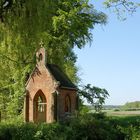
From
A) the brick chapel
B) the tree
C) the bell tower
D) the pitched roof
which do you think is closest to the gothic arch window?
the brick chapel

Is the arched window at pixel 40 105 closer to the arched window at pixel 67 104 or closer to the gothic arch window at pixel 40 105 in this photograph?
the gothic arch window at pixel 40 105

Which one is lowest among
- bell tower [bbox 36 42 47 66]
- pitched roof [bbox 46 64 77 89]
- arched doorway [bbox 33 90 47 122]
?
arched doorway [bbox 33 90 47 122]

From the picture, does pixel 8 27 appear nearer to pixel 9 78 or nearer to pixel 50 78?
pixel 50 78

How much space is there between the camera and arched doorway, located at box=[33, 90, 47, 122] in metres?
35.9

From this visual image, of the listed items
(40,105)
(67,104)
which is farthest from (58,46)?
(67,104)

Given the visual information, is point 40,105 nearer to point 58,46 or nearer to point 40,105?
point 40,105

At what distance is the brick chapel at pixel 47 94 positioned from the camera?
112 feet

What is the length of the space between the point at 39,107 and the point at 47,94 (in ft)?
8.83

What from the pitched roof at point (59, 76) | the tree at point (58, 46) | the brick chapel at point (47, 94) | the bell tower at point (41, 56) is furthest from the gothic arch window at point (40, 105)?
the bell tower at point (41, 56)

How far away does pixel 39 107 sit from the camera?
1457 inches

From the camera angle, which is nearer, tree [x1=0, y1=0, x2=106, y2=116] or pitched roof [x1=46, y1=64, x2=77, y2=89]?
pitched roof [x1=46, y1=64, x2=77, y2=89]

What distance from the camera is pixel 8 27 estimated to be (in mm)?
25188

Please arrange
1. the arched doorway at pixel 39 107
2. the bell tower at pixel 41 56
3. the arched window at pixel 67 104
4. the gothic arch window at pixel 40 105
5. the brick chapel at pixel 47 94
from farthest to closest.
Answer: the gothic arch window at pixel 40 105 → the arched doorway at pixel 39 107 → the arched window at pixel 67 104 → the bell tower at pixel 41 56 → the brick chapel at pixel 47 94

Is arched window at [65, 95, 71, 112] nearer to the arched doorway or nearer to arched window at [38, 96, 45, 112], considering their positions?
the arched doorway
